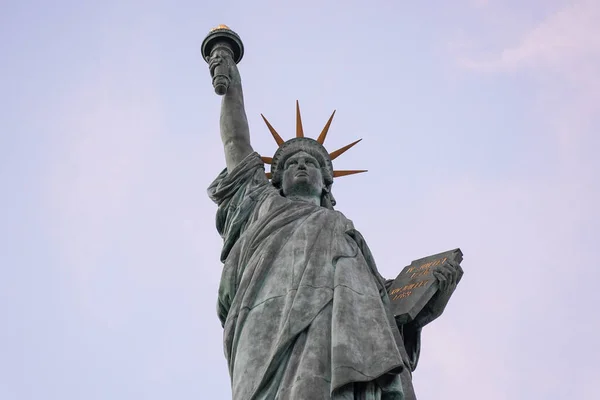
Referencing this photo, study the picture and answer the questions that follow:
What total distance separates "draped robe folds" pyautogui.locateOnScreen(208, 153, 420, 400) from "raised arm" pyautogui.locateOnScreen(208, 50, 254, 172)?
1.44 metres

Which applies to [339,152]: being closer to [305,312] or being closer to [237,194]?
[237,194]

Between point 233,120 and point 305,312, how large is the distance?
15.2 ft

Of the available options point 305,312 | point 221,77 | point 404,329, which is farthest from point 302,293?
point 221,77

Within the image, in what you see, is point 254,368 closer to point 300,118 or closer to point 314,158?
point 314,158

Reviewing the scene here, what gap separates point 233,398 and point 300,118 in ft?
18.4

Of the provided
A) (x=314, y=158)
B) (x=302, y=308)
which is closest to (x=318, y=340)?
(x=302, y=308)

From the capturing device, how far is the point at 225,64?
50.8 feet

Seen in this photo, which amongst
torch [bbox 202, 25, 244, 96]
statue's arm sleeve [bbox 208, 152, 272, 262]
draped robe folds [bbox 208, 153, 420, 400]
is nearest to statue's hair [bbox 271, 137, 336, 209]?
statue's arm sleeve [bbox 208, 152, 272, 262]

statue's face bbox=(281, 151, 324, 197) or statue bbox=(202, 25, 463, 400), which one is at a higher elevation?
statue's face bbox=(281, 151, 324, 197)

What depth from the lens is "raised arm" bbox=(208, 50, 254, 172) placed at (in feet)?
47.9

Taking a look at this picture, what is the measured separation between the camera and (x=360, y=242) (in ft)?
40.5

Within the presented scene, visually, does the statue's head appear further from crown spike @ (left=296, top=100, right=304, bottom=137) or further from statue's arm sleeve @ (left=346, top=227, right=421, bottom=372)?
statue's arm sleeve @ (left=346, top=227, right=421, bottom=372)

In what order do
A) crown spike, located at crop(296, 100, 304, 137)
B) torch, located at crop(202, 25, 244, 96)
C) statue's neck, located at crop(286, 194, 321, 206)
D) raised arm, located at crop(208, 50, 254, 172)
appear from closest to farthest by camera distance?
statue's neck, located at crop(286, 194, 321, 206) → raised arm, located at crop(208, 50, 254, 172) → crown spike, located at crop(296, 100, 304, 137) → torch, located at crop(202, 25, 244, 96)

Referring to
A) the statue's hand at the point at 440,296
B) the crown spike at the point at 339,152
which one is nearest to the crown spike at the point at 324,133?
the crown spike at the point at 339,152
